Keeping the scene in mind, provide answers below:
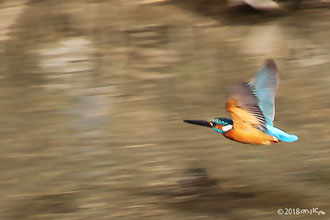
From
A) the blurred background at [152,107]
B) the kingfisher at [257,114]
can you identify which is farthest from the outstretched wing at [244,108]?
the blurred background at [152,107]

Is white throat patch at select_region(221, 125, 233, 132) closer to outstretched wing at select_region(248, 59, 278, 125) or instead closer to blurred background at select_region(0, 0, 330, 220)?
outstretched wing at select_region(248, 59, 278, 125)

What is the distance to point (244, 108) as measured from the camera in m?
2.46

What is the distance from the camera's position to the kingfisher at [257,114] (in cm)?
247

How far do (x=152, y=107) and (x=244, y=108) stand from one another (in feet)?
4.67

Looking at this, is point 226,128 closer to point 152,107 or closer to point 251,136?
point 251,136

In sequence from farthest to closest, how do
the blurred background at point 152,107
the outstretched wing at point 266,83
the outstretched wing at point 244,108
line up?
the blurred background at point 152,107
the outstretched wing at point 266,83
the outstretched wing at point 244,108

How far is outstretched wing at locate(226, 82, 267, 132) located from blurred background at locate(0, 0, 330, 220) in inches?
28.9

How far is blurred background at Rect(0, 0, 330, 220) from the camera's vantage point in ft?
10.7

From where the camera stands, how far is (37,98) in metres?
3.90

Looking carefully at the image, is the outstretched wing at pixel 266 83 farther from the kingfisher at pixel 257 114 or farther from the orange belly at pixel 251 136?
the orange belly at pixel 251 136

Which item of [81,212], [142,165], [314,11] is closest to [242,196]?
[142,165]

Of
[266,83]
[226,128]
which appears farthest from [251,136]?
[266,83]

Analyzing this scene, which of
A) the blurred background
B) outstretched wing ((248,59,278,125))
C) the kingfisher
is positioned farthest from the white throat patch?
the blurred background

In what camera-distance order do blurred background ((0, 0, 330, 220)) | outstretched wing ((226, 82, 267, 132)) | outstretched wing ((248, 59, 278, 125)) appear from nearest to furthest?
outstretched wing ((226, 82, 267, 132)) → outstretched wing ((248, 59, 278, 125)) → blurred background ((0, 0, 330, 220))
